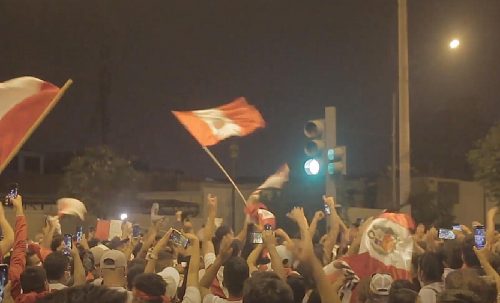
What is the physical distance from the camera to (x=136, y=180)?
4544 centimetres

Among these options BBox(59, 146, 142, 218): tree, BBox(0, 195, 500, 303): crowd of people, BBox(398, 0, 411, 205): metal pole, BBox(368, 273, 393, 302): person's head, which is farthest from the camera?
BBox(59, 146, 142, 218): tree

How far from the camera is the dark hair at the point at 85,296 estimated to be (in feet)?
14.2

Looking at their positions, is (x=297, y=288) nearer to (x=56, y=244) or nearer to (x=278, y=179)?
(x=56, y=244)

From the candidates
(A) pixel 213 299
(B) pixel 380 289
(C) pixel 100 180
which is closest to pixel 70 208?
(A) pixel 213 299

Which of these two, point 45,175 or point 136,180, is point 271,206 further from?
point 45,175

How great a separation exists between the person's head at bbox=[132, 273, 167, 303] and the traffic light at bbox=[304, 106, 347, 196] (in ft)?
23.6

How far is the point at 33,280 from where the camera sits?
223 inches

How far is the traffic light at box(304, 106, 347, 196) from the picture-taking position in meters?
11.9

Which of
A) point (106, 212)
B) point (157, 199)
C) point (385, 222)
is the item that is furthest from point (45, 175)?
point (385, 222)

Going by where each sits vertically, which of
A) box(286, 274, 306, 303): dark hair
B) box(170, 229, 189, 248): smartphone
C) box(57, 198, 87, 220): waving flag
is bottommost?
box(286, 274, 306, 303): dark hair

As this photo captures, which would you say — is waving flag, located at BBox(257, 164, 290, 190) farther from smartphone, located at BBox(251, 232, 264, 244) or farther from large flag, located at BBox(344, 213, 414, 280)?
large flag, located at BBox(344, 213, 414, 280)

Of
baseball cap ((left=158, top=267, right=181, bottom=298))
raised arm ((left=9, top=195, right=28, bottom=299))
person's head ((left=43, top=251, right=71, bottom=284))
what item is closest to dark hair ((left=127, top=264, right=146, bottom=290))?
baseball cap ((left=158, top=267, right=181, bottom=298))

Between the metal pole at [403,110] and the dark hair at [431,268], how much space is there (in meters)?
7.31

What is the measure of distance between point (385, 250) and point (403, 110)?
7.50 metres
